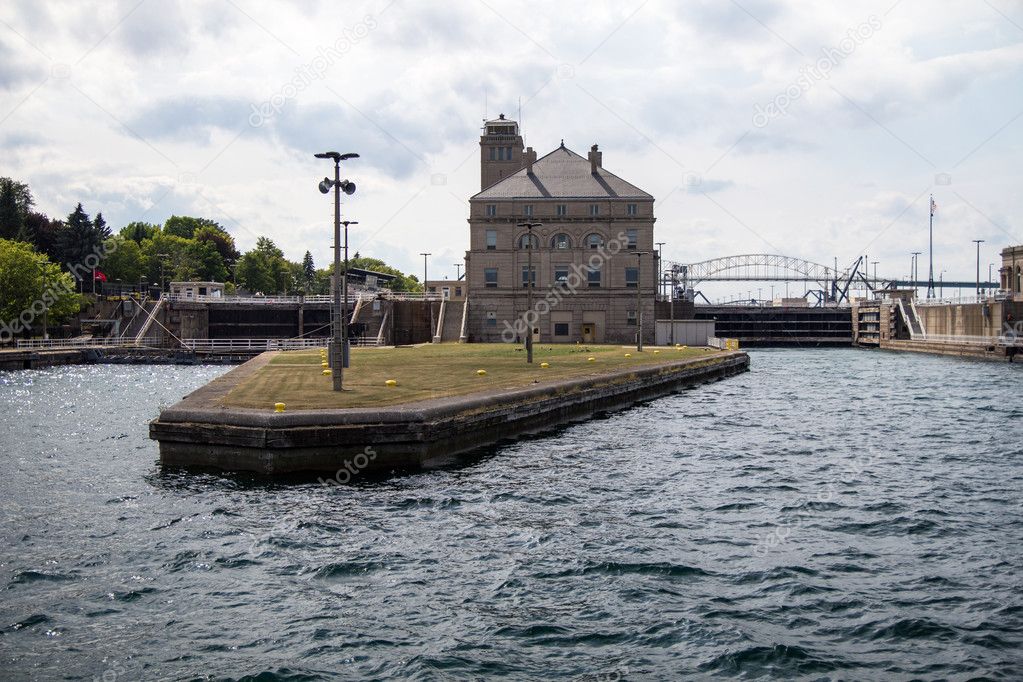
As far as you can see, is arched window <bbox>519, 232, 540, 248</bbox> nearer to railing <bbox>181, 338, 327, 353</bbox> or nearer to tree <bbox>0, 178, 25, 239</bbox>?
railing <bbox>181, 338, 327, 353</bbox>

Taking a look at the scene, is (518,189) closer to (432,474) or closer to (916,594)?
(432,474)

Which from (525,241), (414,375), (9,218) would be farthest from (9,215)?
(414,375)

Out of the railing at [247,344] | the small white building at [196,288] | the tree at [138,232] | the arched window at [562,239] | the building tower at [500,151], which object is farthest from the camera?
the tree at [138,232]

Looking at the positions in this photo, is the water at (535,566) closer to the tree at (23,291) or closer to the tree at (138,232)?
the tree at (23,291)

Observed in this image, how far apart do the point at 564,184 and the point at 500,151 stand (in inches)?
1243

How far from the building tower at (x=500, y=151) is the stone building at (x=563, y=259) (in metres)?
28.5

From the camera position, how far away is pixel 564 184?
313 feet

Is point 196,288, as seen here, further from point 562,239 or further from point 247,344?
point 562,239

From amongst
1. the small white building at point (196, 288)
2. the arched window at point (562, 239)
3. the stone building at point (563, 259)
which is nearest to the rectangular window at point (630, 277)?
the stone building at point (563, 259)

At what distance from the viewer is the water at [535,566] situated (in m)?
14.1

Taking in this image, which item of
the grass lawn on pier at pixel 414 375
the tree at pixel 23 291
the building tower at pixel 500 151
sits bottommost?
the grass lawn on pier at pixel 414 375

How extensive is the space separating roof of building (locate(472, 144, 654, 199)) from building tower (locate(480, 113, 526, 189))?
26.2 metres

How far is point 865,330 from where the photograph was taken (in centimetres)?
13762

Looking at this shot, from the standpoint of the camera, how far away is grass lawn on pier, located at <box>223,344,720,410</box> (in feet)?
108
